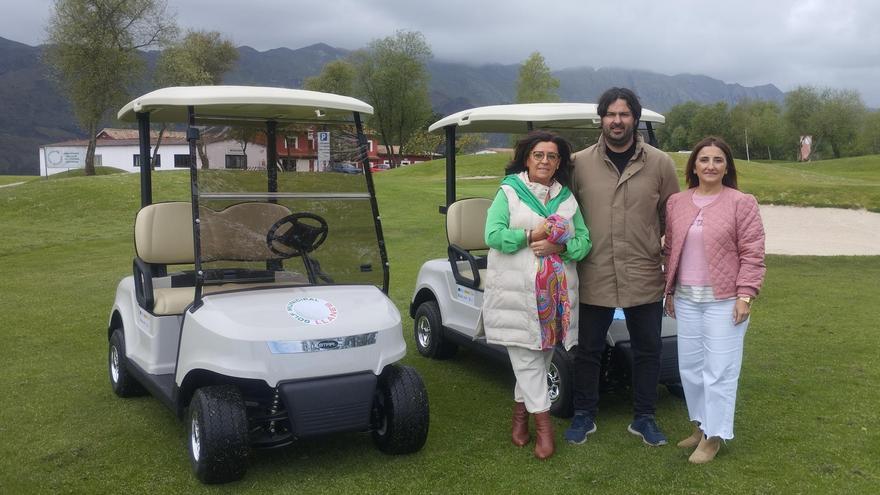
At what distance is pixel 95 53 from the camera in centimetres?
2861

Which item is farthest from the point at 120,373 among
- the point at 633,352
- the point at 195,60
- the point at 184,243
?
the point at 195,60

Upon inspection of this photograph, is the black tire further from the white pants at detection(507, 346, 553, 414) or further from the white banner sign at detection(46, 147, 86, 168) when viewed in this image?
the white banner sign at detection(46, 147, 86, 168)

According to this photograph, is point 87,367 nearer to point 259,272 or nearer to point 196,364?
point 259,272

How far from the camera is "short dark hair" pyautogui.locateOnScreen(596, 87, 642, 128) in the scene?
3551 millimetres

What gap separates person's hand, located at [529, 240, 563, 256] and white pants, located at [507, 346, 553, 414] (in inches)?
19.0

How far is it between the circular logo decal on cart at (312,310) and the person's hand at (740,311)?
71.8 inches

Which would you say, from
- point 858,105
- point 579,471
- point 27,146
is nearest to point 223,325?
point 579,471

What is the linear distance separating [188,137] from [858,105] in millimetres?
79910

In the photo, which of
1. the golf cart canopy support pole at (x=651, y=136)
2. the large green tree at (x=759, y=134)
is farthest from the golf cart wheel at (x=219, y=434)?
the large green tree at (x=759, y=134)

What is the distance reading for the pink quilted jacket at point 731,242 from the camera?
10.9 feet

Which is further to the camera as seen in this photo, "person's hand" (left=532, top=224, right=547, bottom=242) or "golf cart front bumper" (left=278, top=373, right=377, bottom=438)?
"person's hand" (left=532, top=224, right=547, bottom=242)

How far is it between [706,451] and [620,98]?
175cm

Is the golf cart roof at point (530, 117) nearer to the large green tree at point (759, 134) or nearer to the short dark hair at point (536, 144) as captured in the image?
the short dark hair at point (536, 144)

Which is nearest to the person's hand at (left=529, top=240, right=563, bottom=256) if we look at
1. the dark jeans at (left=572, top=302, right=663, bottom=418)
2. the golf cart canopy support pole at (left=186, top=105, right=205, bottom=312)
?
the dark jeans at (left=572, top=302, right=663, bottom=418)
